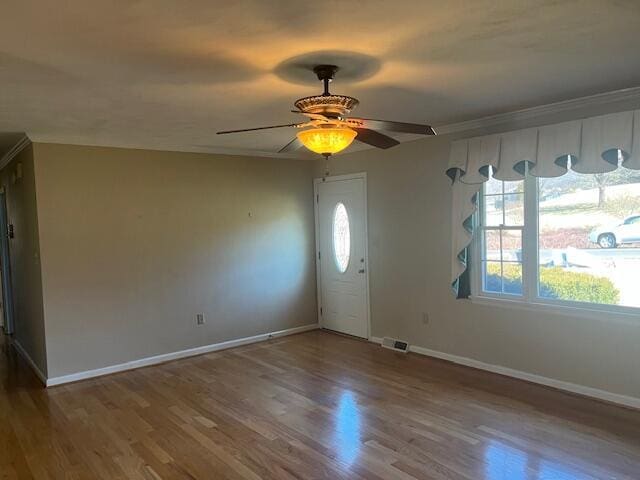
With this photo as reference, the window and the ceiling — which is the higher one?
the ceiling

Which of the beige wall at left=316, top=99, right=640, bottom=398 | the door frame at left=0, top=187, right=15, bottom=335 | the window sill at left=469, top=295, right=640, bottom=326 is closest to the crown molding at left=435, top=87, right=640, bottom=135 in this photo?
the beige wall at left=316, top=99, right=640, bottom=398

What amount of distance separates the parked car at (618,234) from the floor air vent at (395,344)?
223 cm

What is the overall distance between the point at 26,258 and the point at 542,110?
17.2 ft

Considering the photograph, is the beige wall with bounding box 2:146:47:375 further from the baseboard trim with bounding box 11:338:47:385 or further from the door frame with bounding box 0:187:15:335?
the door frame with bounding box 0:187:15:335

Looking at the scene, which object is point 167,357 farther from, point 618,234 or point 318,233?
point 618,234

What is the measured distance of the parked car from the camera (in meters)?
3.55

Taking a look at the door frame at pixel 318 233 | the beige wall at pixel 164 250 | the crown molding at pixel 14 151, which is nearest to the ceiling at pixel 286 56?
the crown molding at pixel 14 151

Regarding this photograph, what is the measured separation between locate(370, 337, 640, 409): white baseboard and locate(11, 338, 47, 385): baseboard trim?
12.3ft

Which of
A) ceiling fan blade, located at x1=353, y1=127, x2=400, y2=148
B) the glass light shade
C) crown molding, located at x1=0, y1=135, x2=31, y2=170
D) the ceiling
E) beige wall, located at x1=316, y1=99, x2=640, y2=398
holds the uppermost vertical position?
the ceiling

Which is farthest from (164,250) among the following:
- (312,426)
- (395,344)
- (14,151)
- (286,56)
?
(286,56)

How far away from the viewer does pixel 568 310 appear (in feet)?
12.9

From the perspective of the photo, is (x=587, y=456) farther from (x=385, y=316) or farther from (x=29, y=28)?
(x=29, y=28)

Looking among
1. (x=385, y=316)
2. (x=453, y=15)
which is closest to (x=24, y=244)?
(x=385, y=316)

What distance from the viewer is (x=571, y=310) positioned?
12.8 ft
